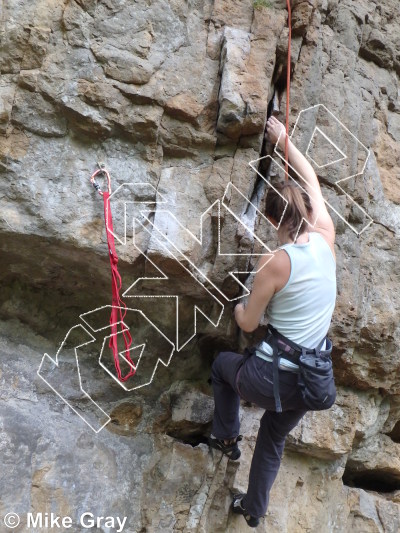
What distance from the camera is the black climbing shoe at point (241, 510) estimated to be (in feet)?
11.8

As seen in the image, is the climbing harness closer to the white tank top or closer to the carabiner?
the white tank top

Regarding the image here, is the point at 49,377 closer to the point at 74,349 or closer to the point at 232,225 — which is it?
the point at 74,349

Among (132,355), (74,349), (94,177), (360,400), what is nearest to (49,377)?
(74,349)

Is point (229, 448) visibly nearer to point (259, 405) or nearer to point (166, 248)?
point (259, 405)

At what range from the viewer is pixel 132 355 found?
397 cm

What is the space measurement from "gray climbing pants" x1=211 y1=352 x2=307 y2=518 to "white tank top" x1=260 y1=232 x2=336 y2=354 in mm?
178

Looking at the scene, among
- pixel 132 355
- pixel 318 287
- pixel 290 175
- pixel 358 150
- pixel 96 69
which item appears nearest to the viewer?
pixel 318 287

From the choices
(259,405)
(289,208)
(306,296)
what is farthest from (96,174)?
(259,405)

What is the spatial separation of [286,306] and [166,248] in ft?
2.78

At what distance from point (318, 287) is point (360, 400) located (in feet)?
5.25

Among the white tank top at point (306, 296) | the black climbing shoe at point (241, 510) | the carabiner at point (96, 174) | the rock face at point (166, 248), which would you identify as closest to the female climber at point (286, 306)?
the white tank top at point (306, 296)

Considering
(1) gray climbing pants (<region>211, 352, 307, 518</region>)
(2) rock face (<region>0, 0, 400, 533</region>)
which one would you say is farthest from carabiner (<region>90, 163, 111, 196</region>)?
(1) gray climbing pants (<region>211, 352, 307, 518</region>)

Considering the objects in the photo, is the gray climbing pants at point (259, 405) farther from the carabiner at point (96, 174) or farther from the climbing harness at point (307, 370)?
the carabiner at point (96, 174)

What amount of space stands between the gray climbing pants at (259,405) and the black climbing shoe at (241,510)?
73 mm
